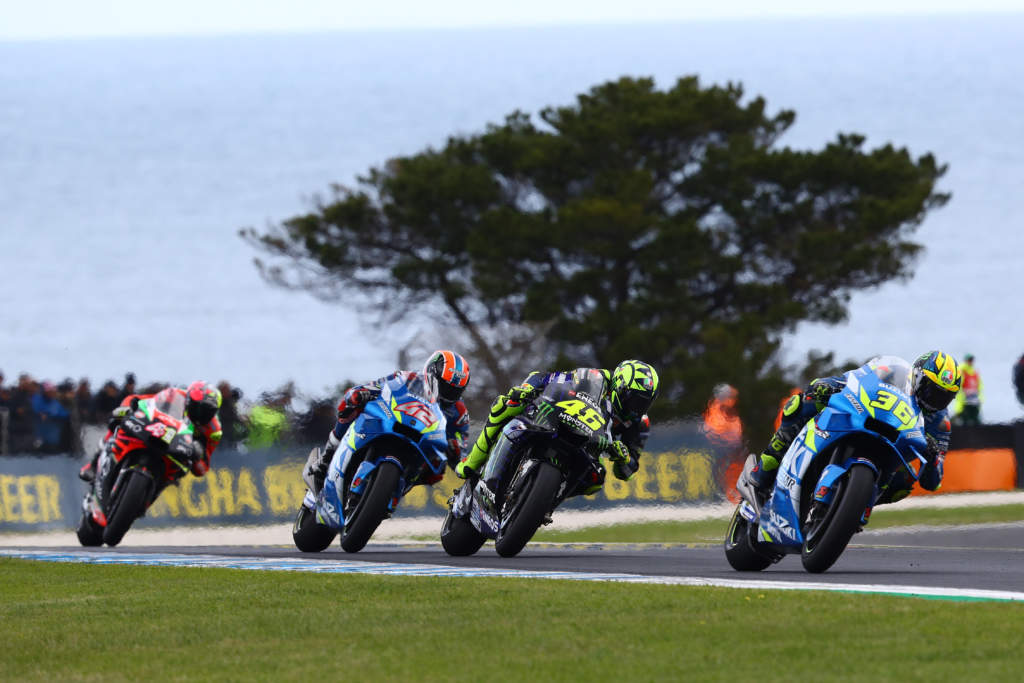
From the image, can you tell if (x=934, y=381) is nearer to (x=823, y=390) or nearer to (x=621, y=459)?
(x=823, y=390)

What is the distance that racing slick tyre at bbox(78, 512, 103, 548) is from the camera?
18.5m

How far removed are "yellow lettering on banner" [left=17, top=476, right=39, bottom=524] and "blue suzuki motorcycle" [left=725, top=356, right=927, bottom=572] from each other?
12474 mm

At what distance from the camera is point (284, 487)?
22.9 metres

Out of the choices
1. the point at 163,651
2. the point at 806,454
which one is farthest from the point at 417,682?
the point at 806,454

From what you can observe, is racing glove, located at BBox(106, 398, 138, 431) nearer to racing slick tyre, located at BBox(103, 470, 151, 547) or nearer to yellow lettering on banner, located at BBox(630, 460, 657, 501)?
racing slick tyre, located at BBox(103, 470, 151, 547)

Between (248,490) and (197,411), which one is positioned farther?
(248,490)

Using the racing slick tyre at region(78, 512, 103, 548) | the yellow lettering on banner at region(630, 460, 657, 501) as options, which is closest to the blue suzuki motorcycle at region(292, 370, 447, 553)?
the racing slick tyre at region(78, 512, 103, 548)

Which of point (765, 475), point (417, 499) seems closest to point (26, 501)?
point (417, 499)

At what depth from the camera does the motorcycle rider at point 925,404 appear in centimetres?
1214

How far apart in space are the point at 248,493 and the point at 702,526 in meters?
5.21

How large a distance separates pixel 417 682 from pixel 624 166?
40.7 meters

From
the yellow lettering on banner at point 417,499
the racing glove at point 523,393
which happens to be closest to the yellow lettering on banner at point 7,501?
the yellow lettering on banner at point 417,499

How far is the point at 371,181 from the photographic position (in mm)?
50688

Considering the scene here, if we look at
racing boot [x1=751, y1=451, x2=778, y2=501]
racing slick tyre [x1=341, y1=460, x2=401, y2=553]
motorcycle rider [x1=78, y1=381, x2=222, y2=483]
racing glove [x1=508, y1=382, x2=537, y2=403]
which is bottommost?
motorcycle rider [x1=78, y1=381, x2=222, y2=483]
